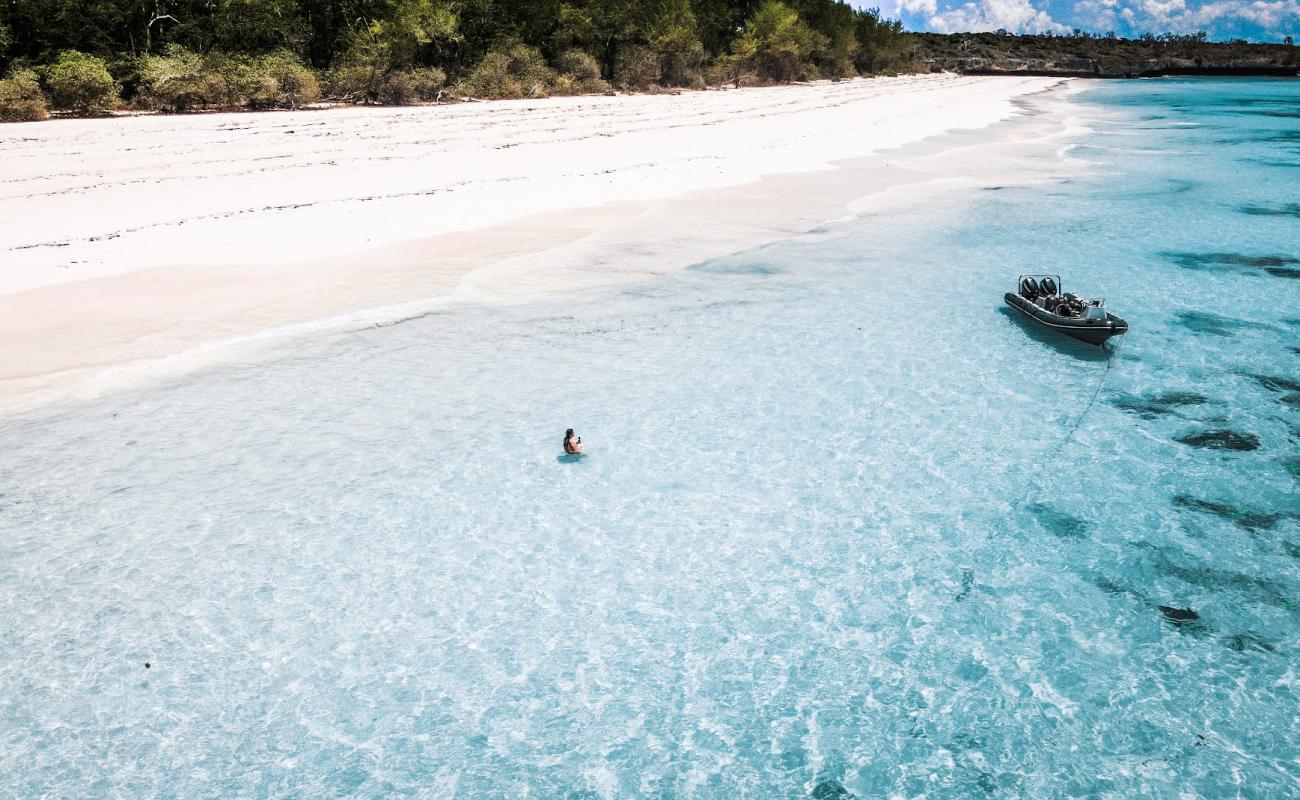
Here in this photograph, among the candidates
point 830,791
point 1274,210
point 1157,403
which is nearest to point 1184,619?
point 830,791

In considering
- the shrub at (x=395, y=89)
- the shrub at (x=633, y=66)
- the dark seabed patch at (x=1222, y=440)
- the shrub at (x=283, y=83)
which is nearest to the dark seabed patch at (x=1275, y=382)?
the dark seabed patch at (x=1222, y=440)

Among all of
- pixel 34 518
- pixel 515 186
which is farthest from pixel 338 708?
pixel 515 186

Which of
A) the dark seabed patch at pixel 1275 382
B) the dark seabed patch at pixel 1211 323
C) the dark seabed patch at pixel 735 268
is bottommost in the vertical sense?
the dark seabed patch at pixel 1275 382

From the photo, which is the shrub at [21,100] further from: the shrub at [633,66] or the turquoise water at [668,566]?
the shrub at [633,66]

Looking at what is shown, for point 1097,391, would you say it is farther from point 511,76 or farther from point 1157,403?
point 511,76

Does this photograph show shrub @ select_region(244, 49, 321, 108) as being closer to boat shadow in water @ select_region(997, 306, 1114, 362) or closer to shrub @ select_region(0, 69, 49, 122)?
shrub @ select_region(0, 69, 49, 122)

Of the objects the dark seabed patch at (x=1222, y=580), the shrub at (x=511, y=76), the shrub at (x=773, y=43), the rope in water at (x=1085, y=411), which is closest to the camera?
the dark seabed patch at (x=1222, y=580)

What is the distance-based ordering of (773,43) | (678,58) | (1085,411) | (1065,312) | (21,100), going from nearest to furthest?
(1085,411), (1065,312), (21,100), (678,58), (773,43)
